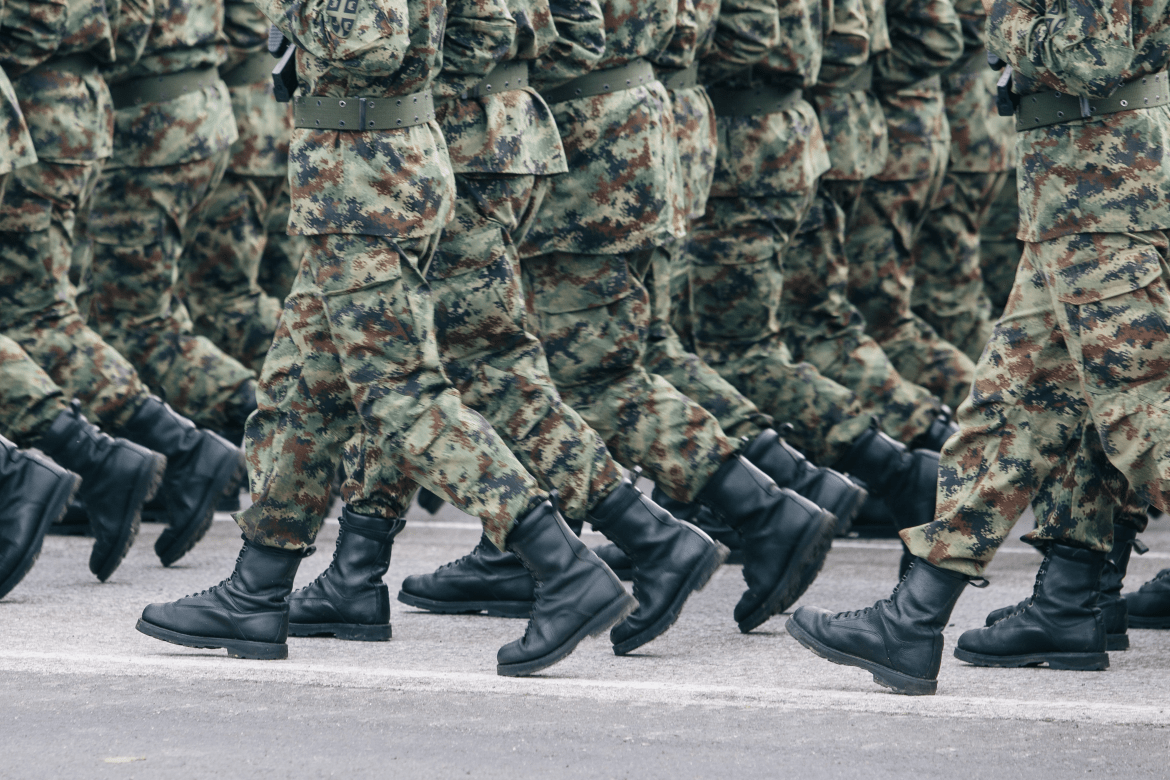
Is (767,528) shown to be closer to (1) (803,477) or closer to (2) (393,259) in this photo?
(1) (803,477)

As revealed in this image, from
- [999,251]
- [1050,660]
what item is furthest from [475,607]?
[999,251]

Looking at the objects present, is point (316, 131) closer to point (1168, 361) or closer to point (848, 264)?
point (1168, 361)

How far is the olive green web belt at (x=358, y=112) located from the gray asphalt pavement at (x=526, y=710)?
1141mm

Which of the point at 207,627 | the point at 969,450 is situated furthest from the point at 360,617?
the point at 969,450

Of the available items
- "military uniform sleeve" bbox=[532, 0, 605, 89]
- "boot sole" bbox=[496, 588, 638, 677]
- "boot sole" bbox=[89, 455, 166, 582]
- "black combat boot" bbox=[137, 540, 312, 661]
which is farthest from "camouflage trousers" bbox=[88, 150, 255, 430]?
"boot sole" bbox=[496, 588, 638, 677]

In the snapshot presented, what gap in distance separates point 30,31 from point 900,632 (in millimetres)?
2865

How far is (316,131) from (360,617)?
48.1 inches

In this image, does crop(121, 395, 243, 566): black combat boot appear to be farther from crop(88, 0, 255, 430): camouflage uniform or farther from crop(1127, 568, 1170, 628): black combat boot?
crop(1127, 568, 1170, 628): black combat boot

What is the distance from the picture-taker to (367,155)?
3893mm

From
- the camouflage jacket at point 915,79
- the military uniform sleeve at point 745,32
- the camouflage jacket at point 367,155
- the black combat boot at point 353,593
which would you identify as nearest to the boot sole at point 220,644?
the black combat boot at point 353,593

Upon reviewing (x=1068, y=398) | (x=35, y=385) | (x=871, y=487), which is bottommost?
(x=871, y=487)

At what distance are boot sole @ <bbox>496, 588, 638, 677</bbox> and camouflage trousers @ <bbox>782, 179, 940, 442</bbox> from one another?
2.52m

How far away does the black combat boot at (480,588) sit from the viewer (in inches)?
194

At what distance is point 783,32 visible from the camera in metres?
5.72
